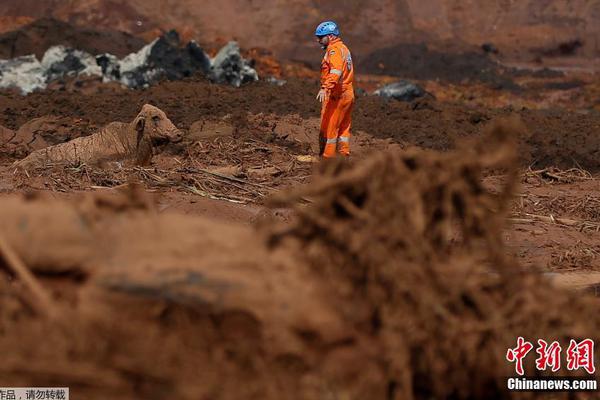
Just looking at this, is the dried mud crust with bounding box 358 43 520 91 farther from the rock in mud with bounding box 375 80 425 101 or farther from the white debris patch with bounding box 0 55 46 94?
the white debris patch with bounding box 0 55 46 94

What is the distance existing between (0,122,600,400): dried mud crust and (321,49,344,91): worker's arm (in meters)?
6.30

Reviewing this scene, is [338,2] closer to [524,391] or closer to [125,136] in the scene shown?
[125,136]

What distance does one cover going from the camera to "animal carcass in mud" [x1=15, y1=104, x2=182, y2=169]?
10.4 metres

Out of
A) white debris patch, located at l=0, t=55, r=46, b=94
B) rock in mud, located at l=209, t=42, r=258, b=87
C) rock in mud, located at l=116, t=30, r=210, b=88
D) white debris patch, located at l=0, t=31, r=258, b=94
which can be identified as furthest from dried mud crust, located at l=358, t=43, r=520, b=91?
white debris patch, located at l=0, t=55, r=46, b=94

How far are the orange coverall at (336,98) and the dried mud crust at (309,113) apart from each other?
2.65 metres

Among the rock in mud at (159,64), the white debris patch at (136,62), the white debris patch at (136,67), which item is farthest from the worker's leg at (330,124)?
the white debris patch at (136,62)

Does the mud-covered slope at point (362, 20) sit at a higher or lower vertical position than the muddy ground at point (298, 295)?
higher

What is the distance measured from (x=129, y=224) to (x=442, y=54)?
93.1 feet

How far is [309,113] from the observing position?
14.5 m

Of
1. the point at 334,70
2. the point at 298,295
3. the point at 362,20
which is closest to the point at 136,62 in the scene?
the point at 334,70

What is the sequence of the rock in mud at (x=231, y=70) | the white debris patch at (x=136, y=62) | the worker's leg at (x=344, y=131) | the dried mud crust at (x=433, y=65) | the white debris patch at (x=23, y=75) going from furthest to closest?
the dried mud crust at (x=433, y=65) → the rock in mud at (x=231, y=70) → the white debris patch at (x=136, y=62) → the white debris patch at (x=23, y=75) → the worker's leg at (x=344, y=131)

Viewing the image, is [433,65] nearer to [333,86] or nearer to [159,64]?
[159,64]

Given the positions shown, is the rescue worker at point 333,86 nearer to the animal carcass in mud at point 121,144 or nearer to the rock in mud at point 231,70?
the animal carcass in mud at point 121,144

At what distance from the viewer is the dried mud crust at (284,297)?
3412 millimetres
